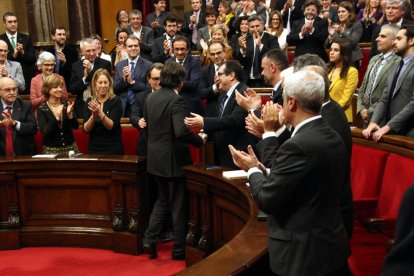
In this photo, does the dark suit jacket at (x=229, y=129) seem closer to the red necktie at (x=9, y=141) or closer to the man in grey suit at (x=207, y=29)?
the red necktie at (x=9, y=141)

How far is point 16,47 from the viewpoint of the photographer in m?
6.16

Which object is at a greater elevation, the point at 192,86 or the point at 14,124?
the point at 192,86

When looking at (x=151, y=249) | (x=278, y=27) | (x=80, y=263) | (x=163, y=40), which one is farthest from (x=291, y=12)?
(x=80, y=263)

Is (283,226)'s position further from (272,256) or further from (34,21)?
(34,21)

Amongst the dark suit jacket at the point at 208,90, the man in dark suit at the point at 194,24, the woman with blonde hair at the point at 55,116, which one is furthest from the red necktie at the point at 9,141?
the man in dark suit at the point at 194,24

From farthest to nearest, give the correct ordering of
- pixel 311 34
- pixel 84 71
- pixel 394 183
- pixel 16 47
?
pixel 311 34 → pixel 16 47 → pixel 84 71 → pixel 394 183

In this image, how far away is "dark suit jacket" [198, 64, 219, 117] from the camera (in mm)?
4773

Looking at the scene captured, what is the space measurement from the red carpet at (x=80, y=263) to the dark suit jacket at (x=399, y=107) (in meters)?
1.69

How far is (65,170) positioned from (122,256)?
79 cm

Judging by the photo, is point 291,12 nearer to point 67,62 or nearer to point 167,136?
point 67,62

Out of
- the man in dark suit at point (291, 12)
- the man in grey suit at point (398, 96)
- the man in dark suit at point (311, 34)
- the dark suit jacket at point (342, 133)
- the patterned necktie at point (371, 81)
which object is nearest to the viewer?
the dark suit jacket at point (342, 133)

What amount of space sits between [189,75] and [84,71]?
106cm

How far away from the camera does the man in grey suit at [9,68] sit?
542 cm

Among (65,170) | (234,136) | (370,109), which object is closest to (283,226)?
(234,136)
